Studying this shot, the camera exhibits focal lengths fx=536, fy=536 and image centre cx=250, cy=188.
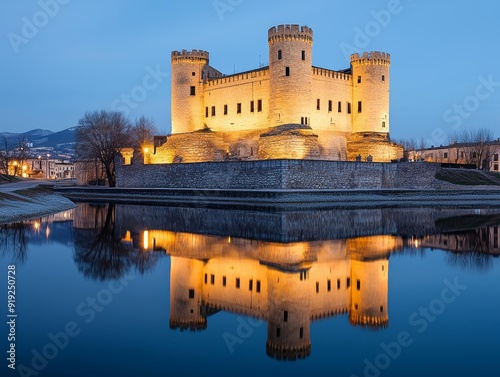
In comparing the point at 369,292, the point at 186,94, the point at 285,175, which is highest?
the point at 186,94

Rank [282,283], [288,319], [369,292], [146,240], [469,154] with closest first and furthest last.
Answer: [288,319] < [369,292] < [282,283] < [146,240] < [469,154]

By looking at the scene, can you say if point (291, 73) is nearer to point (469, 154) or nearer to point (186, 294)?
point (186, 294)

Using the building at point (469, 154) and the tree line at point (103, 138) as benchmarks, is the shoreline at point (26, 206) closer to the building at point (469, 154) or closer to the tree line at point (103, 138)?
the tree line at point (103, 138)

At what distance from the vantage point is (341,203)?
26.7m

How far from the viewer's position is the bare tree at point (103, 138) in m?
42.5

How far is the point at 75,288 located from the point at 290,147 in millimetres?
24854

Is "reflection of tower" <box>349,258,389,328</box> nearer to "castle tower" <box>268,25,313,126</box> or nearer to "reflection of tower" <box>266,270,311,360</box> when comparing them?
"reflection of tower" <box>266,270,311,360</box>

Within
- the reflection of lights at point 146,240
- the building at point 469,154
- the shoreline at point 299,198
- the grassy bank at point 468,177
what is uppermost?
the building at point 469,154

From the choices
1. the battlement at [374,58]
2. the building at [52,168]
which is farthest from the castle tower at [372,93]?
the building at [52,168]

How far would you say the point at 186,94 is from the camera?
40.3 meters

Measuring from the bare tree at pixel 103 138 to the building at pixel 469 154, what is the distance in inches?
1287

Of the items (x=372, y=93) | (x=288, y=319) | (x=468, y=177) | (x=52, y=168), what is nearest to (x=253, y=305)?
(x=288, y=319)

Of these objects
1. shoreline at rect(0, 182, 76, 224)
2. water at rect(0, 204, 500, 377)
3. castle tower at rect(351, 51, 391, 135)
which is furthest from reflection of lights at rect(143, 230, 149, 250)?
castle tower at rect(351, 51, 391, 135)

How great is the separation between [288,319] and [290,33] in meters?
29.2
